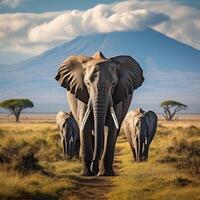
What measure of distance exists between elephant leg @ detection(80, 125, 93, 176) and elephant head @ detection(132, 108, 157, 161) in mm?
6321

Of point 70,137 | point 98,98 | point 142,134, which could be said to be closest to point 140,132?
point 142,134

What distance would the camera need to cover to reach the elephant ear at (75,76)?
1673 cm

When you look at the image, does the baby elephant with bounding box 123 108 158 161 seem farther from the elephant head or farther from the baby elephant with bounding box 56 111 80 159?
the baby elephant with bounding box 56 111 80 159

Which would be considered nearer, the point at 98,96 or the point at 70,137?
the point at 98,96

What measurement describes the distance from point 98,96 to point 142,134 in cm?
832

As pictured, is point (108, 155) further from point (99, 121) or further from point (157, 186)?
point (157, 186)

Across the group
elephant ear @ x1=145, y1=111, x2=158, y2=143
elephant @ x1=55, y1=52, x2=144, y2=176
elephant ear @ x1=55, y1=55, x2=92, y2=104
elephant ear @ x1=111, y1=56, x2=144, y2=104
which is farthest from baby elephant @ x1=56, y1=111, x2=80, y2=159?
elephant ear @ x1=111, y1=56, x2=144, y2=104

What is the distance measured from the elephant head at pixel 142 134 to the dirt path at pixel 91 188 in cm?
686

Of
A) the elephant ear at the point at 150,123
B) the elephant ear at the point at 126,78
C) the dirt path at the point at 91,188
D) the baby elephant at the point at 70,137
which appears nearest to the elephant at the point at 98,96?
the elephant ear at the point at 126,78

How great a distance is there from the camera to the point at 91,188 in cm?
1455

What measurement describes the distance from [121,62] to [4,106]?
271 ft

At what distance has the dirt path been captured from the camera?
13117 millimetres

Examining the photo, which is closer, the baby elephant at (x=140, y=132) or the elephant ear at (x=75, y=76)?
the elephant ear at (x=75, y=76)

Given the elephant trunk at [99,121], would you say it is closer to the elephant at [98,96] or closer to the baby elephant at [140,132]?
the elephant at [98,96]
